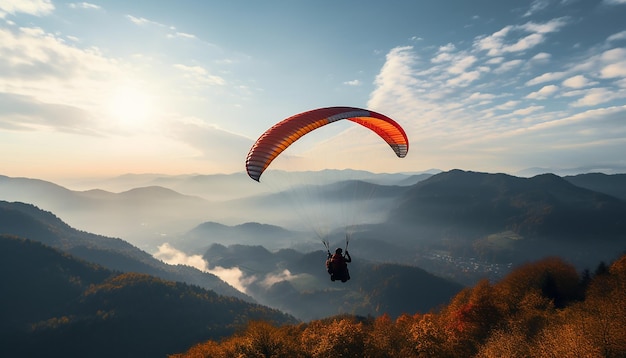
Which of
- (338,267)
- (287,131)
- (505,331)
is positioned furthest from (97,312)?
(287,131)

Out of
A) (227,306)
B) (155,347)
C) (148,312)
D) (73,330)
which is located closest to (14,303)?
(73,330)

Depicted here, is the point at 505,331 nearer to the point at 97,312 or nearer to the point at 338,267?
the point at 338,267

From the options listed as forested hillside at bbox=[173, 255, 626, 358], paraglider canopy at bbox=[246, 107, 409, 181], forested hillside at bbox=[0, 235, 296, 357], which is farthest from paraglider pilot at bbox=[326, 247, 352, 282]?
forested hillside at bbox=[0, 235, 296, 357]

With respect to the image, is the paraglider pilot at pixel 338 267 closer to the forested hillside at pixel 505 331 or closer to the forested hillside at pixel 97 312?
the forested hillside at pixel 505 331

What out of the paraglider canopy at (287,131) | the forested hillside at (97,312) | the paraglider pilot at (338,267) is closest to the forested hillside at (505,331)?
the paraglider pilot at (338,267)

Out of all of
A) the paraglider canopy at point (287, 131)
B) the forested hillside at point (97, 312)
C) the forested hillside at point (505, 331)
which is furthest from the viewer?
the forested hillside at point (97, 312)

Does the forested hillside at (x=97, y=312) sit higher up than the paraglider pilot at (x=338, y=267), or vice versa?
the paraglider pilot at (x=338, y=267)

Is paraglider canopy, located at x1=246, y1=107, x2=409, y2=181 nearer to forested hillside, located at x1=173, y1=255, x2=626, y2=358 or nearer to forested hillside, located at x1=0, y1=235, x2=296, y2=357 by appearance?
forested hillside, located at x1=173, y1=255, x2=626, y2=358
